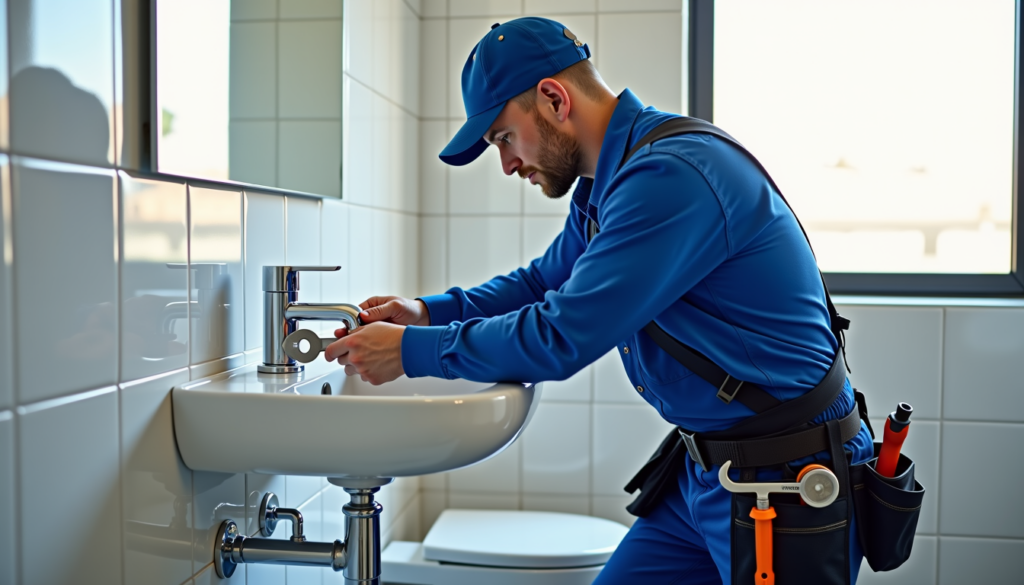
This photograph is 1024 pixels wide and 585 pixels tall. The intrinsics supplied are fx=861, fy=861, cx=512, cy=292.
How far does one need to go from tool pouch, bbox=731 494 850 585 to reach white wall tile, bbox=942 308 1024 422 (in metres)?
1.21

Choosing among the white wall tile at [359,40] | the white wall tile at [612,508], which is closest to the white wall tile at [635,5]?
the white wall tile at [359,40]

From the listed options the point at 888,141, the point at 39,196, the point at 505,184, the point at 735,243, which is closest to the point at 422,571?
the point at 505,184

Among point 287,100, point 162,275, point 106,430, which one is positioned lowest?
point 106,430

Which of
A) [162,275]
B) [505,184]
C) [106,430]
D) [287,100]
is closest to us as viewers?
[106,430]

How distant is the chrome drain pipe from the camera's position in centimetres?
120

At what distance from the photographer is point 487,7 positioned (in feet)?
7.62

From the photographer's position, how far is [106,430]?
94 cm

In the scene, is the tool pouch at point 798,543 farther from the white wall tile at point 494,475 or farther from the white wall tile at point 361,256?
the white wall tile at point 494,475

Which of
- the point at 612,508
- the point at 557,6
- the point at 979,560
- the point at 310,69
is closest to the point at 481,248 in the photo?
the point at 557,6

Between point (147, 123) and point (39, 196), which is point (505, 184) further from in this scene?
point (39, 196)

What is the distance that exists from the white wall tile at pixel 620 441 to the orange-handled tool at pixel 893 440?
108 centimetres

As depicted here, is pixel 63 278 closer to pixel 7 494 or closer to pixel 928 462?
pixel 7 494

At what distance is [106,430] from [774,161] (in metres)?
1.94

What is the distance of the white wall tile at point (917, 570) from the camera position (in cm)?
216
